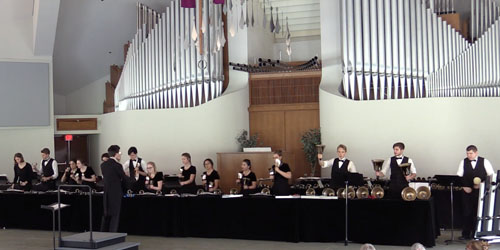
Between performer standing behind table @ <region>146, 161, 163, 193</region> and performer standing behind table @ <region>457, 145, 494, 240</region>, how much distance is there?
4.90 meters

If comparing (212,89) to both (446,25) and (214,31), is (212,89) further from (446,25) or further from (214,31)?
(446,25)

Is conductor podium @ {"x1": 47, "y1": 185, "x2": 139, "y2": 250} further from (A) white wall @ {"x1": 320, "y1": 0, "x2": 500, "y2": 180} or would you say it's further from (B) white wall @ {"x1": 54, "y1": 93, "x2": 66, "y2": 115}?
(B) white wall @ {"x1": 54, "y1": 93, "x2": 66, "y2": 115}

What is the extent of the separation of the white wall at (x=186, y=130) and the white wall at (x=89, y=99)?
299 centimetres

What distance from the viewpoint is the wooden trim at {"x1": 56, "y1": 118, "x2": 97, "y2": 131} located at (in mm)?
15688

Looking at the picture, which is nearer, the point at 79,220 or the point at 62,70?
the point at 79,220

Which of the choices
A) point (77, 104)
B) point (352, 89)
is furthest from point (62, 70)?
point (352, 89)

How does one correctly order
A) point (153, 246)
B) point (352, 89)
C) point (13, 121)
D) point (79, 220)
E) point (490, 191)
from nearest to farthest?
point (490, 191)
point (153, 246)
point (79, 220)
point (352, 89)
point (13, 121)

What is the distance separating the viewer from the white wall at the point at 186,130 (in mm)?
13766

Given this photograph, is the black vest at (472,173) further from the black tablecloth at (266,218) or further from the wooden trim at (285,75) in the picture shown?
the wooden trim at (285,75)

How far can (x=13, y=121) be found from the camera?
14.7 meters

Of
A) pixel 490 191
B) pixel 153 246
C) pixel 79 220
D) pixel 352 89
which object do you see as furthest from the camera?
pixel 352 89

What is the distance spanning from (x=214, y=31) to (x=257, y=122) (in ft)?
7.00

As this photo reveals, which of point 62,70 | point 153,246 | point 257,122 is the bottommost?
point 153,246

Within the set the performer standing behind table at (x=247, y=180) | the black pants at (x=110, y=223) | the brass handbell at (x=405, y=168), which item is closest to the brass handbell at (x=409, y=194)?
the brass handbell at (x=405, y=168)
